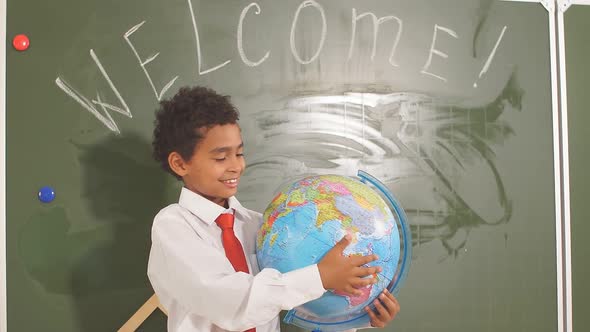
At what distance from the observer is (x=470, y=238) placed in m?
2.09

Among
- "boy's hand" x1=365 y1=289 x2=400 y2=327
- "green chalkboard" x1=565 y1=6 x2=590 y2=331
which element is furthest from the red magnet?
"green chalkboard" x1=565 y1=6 x2=590 y2=331

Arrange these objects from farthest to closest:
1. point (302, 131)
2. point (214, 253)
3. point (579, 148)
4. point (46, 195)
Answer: point (579, 148)
point (302, 131)
point (46, 195)
point (214, 253)

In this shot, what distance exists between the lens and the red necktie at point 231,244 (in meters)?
1.39

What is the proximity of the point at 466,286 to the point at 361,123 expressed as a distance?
781 millimetres

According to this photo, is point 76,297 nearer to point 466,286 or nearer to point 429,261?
point 429,261

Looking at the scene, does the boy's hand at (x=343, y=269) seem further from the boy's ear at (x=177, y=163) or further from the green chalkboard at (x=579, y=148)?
the green chalkboard at (x=579, y=148)

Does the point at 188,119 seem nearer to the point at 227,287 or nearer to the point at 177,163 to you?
the point at 177,163

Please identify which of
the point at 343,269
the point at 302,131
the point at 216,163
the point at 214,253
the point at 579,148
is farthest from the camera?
the point at 579,148

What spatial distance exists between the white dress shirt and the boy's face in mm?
42

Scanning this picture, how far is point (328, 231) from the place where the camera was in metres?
1.20

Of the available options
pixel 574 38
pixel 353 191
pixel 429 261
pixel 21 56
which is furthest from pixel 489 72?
pixel 21 56

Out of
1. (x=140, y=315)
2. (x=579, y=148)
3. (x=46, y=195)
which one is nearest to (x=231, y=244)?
(x=140, y=315)

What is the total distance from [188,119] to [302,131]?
62 cm

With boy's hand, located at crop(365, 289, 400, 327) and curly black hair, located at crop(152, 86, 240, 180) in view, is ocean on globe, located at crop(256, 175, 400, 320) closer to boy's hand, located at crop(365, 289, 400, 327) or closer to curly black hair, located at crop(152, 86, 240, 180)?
boy's hand, located at crop(365, 289, 400, 327)
